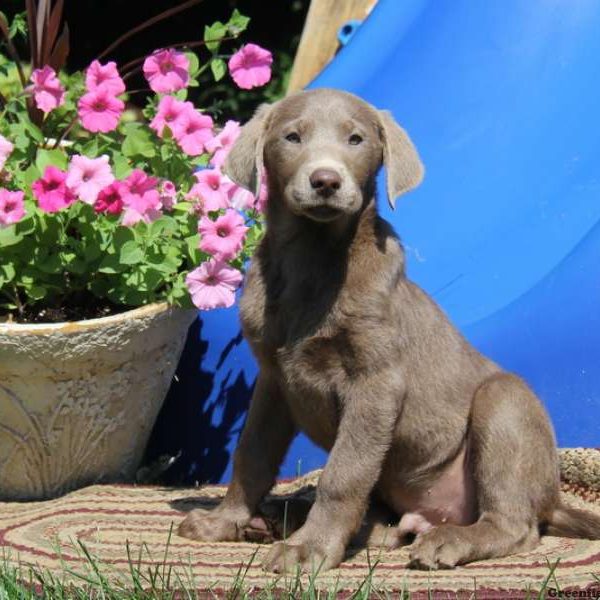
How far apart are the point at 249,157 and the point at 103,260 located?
81cm

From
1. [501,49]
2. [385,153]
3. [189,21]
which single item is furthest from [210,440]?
[189,21]

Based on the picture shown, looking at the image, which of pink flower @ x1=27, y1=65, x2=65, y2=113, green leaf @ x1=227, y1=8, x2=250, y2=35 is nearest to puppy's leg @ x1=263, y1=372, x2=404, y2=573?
pink flower @ x1=27, y1=65, x2=65, y2=113

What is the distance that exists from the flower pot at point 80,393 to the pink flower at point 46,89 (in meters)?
0.79

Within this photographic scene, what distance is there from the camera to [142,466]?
5121mm

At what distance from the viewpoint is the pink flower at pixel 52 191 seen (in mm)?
4207

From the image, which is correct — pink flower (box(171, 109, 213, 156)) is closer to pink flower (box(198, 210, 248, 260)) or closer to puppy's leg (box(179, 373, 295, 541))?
pink flower (box(198, 210, 248, 260))

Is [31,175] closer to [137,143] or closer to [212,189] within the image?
[137,143]

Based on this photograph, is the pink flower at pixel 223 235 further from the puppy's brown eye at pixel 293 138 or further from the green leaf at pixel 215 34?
the green leaf at pixel 215 34

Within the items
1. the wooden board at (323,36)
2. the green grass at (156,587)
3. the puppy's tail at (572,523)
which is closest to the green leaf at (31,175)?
the green grass at (156,587)

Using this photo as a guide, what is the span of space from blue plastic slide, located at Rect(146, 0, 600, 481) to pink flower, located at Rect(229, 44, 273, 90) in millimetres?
860

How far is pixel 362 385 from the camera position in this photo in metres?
3.70

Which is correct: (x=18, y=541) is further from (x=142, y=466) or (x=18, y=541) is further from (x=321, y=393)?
(x=142, y=466)

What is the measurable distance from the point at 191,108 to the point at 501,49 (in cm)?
158

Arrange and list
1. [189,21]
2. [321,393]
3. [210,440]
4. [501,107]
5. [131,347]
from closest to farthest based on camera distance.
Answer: [321,393] < [131,347] < [210,440] < [501,107] < [189,21]
